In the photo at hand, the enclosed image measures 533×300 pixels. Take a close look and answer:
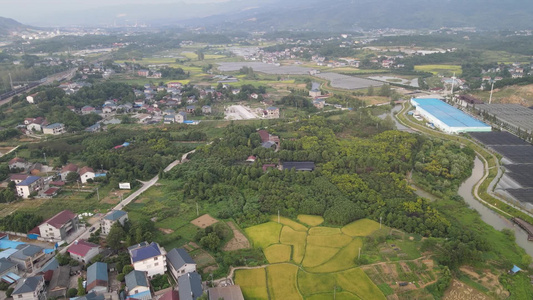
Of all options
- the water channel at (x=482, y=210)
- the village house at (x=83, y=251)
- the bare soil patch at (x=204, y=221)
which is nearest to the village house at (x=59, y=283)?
the village house at (x=83, y=251)

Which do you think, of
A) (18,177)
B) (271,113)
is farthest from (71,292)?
(271,113)

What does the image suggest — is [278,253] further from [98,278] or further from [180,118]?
[180,118]

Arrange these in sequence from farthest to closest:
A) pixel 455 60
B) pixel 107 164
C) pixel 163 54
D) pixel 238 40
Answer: pixel 238 40
pixel 163 54
pixel 455 60
pixel 107 164

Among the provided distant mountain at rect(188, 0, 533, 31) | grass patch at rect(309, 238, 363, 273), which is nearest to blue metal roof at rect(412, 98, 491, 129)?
grass patch at rect(309, 238, 363, 273)

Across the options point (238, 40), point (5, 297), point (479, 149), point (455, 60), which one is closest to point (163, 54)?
point (238, 40)

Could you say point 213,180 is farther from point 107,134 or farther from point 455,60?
point 455,60
